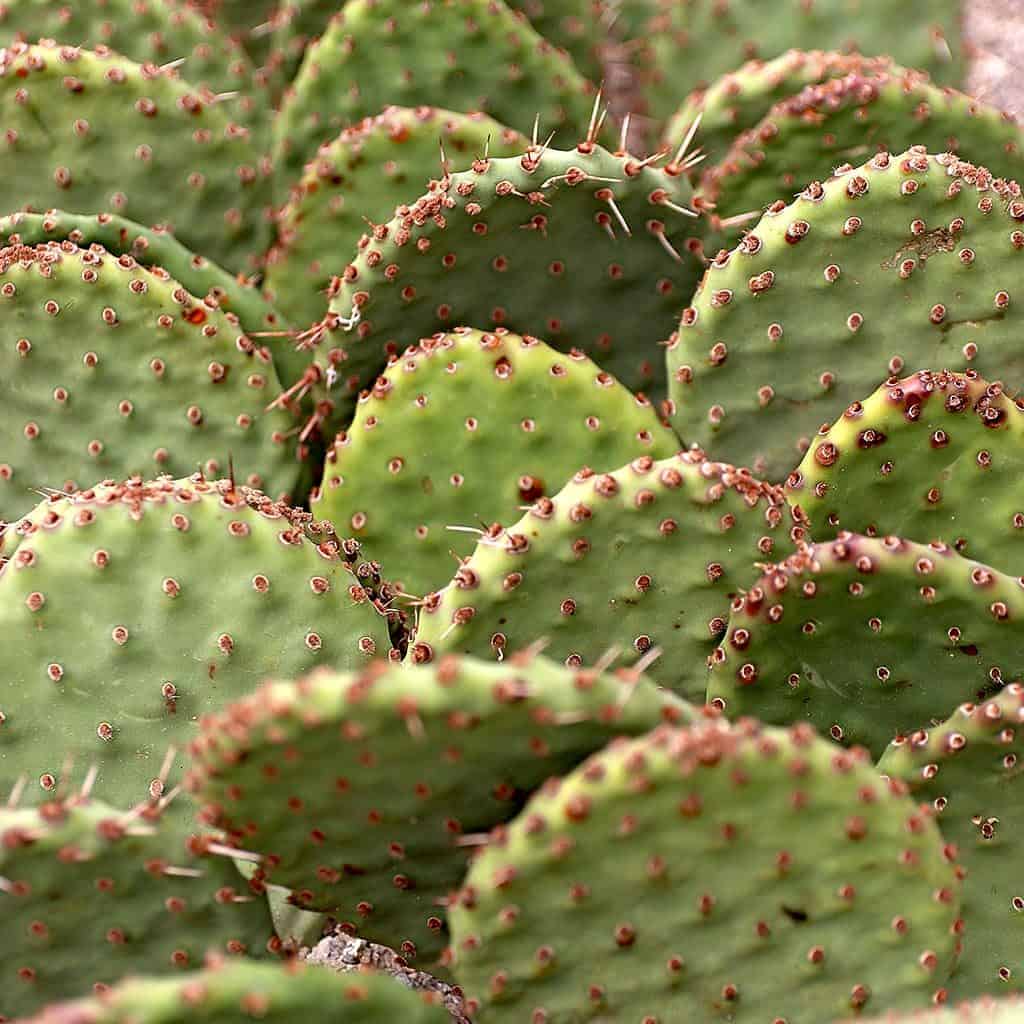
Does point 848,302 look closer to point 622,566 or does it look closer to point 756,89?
point 622,566

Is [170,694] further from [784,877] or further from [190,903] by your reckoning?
[784,877]

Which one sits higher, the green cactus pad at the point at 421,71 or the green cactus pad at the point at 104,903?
the green cactus pad at the point at 421,71

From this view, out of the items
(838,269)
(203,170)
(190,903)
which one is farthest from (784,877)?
(203,170)

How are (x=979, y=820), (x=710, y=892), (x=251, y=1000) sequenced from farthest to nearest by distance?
(x=979, y=820) < (x=710, y=892) < (x=251, y=1000)

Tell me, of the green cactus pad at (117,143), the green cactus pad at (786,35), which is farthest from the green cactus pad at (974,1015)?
the green cactus pad at (786,35)

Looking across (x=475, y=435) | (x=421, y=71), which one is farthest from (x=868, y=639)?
(x=421, y=71)

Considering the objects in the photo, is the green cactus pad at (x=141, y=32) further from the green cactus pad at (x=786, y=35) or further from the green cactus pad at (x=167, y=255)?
the green cactus pad at (x=786, y=35)
